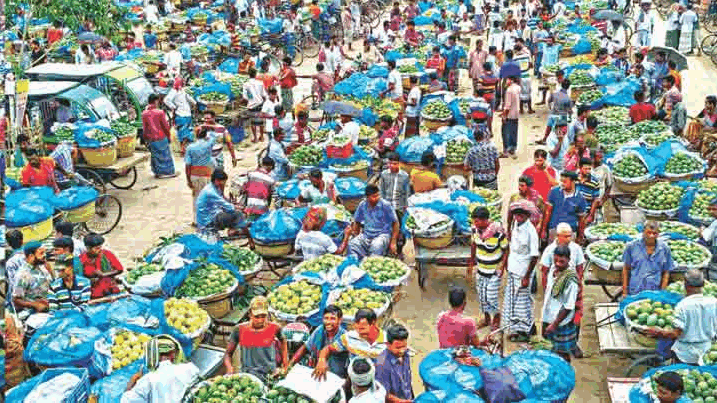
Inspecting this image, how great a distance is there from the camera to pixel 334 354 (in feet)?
20.9

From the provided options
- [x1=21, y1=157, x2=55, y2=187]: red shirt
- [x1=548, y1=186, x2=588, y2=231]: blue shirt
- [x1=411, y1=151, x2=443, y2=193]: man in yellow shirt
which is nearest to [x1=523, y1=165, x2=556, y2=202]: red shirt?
[x1=548, y1=186, x2=588, y2=231]: blue shirt

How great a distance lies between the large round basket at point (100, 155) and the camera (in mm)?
12008

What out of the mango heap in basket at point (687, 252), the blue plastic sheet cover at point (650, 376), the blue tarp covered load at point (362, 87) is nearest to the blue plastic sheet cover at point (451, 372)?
the blue plastic sheet cover at point (650, 376)

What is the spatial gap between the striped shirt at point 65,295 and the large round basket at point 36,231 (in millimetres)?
1784

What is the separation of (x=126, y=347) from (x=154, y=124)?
695cm

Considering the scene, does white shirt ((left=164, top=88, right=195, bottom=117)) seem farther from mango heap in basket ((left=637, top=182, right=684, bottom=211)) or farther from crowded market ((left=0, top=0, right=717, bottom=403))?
mango heap in basket ((left=637, top=182, right=684, bottom=211))

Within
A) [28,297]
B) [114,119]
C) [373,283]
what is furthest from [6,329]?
[114,119]

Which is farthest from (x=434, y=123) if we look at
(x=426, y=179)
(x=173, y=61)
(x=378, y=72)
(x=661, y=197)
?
(x=173, y=61)

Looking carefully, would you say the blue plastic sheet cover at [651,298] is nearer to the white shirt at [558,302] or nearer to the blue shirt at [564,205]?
the white shirt at [558,302]

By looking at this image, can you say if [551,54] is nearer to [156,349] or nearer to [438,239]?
[438,239]

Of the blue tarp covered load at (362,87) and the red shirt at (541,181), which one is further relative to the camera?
the blue tarp covered load at (362,87)

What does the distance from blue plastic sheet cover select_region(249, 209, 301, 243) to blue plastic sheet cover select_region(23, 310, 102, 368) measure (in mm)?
2421

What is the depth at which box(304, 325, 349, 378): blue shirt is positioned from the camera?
639 cm

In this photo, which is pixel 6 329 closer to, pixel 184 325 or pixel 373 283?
pixel 184 325
